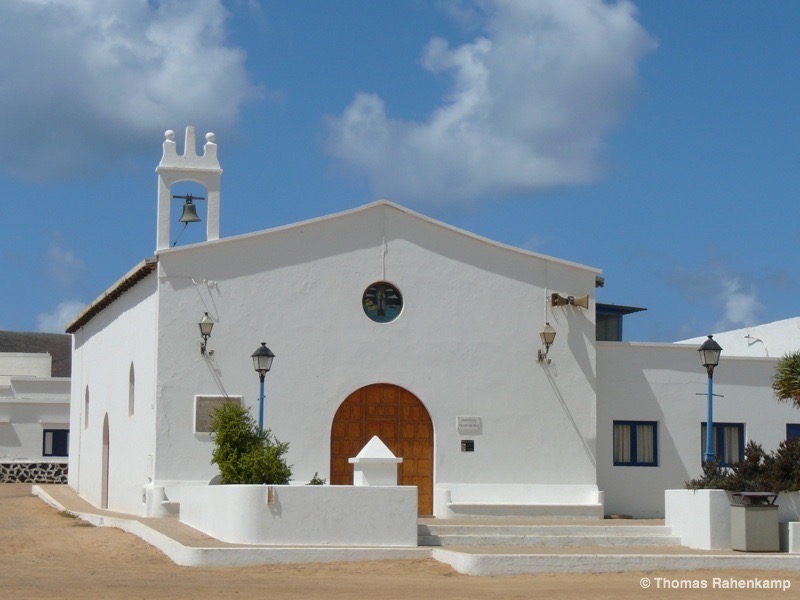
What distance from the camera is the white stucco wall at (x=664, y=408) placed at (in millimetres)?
25641

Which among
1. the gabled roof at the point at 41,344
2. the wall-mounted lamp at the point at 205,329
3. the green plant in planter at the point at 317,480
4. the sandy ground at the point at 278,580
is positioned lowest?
the sandy ground at the point at 278,580

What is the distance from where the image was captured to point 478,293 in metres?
24.7

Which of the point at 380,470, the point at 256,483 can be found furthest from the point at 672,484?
the point at 256,483

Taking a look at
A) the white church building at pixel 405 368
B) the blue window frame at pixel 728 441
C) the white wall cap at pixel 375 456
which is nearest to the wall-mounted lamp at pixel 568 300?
the white church building at pixel 405 368

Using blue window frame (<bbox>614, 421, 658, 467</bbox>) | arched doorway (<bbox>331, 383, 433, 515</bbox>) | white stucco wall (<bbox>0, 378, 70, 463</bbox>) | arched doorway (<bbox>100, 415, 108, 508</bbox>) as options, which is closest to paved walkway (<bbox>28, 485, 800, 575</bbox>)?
arched doorway (<bbox>331, 383, 433, 515</bbox>)

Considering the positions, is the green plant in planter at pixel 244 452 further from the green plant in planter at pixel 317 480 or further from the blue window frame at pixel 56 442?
the blue window frame at pixel 56 442

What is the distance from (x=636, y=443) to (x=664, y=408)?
3.11ft

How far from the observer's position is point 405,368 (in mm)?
24078

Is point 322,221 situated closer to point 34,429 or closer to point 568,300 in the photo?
point 568,300

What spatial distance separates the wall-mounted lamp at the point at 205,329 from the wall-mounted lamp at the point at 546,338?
21.5 feet

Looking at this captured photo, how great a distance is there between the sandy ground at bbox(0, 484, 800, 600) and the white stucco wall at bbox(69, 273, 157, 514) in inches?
190

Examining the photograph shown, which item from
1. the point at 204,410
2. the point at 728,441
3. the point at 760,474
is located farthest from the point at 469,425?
the point at 760,474

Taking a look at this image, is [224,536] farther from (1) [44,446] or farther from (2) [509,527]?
(1) [44,446]

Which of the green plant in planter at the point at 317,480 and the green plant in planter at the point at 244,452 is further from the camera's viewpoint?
the green plant in planter at the point at 317,480
